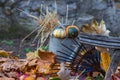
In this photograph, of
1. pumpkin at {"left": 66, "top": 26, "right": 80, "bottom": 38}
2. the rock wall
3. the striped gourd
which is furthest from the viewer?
the rock wall

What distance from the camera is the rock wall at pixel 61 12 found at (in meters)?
4.38

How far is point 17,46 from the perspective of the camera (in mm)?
4320

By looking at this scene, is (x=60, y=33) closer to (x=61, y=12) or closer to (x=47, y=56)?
(x=47, y=56)

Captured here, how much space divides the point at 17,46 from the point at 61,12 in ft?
2.13

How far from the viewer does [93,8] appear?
443 cm

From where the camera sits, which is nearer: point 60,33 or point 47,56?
point 47,56

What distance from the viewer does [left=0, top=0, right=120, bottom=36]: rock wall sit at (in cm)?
438

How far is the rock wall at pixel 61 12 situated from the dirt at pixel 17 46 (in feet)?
0.50

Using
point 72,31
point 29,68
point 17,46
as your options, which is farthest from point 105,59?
point 17,46

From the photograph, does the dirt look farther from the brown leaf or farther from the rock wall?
the brown leaf

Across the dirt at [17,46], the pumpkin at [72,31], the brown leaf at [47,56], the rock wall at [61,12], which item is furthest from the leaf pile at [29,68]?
the rock wall at [61,12]

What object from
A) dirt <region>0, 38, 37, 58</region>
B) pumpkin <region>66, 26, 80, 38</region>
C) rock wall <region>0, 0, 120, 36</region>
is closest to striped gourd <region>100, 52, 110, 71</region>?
pumpkin <region>66, 26, 80, 38</region>

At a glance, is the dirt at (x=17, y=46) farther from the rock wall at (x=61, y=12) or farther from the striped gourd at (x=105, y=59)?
the striped gourd at (x=105, y=59)

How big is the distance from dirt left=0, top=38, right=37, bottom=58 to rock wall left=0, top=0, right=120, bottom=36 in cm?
15
